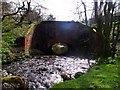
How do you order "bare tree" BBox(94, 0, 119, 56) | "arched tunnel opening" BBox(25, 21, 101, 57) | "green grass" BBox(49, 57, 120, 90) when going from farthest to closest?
"arched tunnel opening" BBox(25, 21, 101, 57)
"bare tree" BBox(94, 0, 119, 56)
"green grass" BBox(49, 57, 120, 90)

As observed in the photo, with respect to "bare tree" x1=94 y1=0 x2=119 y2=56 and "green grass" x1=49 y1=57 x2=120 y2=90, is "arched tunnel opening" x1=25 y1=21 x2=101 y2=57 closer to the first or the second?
"bare tree" x1=94 y1=0 x2=119 y2=56

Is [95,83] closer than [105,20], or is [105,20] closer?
[95,83]

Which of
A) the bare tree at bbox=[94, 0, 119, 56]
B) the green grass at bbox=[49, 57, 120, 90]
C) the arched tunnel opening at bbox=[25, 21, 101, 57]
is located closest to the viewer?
the green grass at bbox=[49, 57, 120, 90]

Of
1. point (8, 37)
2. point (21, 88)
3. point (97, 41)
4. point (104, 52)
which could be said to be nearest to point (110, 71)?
point (21, 88)

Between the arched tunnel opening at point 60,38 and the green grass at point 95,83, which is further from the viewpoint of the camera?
the arched tunnel opening at point 60,38

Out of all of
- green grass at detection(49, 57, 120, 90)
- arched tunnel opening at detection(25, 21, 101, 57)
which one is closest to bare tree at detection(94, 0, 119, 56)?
green grass at detection(49, 57, 120, 90)

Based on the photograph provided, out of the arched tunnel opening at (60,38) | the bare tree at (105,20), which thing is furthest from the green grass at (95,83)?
the arched tunnel opening at (60,38)

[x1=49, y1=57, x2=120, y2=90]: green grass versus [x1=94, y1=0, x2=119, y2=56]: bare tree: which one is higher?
[x1=94, y1=0, x2=119, y2=56]: bare tree

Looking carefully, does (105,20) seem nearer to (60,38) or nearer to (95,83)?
(95,83)

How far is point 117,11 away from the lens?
1702cm

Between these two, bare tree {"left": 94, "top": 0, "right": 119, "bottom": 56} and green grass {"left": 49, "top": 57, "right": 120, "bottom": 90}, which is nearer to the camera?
green grass {"left": 49, "top": 57, "right": 120, "bottom": 90}

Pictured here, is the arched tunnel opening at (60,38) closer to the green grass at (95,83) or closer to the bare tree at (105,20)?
the bare tree at (105,20)

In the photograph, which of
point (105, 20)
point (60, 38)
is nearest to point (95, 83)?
point (105, 20)

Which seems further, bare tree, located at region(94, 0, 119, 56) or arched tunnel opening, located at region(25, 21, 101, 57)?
arched tunnel opening, located at region(25, 21, 101, 57)
